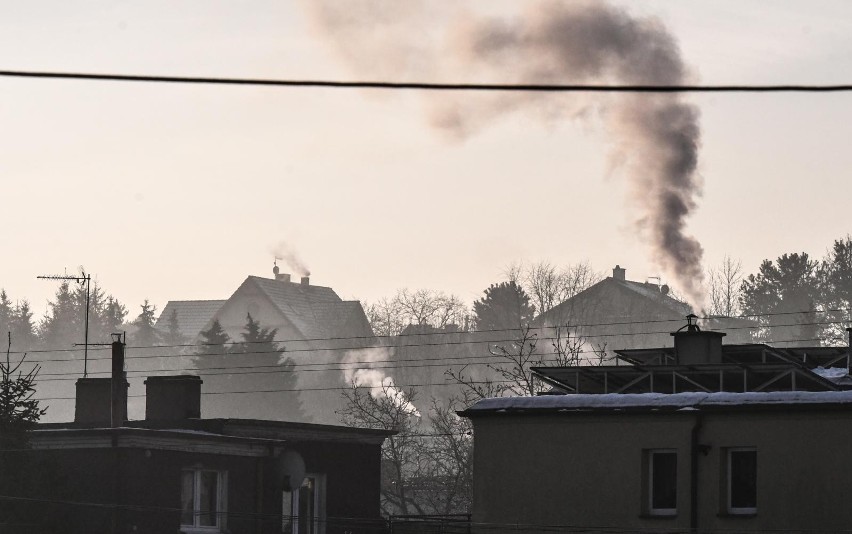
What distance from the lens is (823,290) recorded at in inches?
4304

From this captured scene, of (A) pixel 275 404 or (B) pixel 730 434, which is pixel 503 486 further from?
(A) pixel 275 404

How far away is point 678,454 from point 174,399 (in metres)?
14.9

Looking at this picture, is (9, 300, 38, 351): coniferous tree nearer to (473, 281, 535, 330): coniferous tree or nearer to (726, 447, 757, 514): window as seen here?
(473, 281, 535, 330): coniferous tree

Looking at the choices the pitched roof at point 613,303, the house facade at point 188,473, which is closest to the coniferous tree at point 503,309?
the pitched roof at point 613,303

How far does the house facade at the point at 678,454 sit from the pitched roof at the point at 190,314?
97263 millimetres

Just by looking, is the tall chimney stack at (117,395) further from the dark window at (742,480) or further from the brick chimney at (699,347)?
the dark window at (742,480)

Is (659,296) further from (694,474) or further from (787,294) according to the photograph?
(694,474)

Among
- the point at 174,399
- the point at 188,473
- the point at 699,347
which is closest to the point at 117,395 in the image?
the point at 174,399

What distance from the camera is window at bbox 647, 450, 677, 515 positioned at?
29734 mm

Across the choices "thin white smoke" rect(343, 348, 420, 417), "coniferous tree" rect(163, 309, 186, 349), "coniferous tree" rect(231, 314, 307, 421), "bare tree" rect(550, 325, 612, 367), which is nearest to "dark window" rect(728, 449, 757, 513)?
"bare tree" rect(550, 325, 612, 367)

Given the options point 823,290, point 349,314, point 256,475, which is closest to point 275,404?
point 349,314

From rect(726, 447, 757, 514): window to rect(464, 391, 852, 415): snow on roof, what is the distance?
0.99 metres

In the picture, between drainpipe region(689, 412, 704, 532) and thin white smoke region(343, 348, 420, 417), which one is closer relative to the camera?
drainpipe region(689, 412, 704, 532)

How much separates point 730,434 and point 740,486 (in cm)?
101
